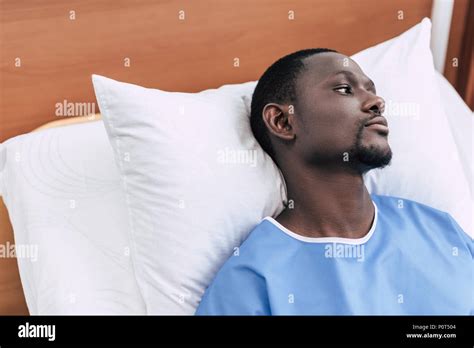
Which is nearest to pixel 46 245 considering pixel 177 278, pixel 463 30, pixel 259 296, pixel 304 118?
pixel 177 278

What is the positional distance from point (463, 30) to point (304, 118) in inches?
31.2

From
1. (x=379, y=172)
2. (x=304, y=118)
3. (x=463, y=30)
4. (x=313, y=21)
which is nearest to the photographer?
(x=304, y=118)

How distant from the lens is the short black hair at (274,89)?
4.00ft

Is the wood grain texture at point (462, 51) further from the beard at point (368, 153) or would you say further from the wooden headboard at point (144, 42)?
the beard at point (368, 153)

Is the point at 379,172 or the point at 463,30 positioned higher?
the point at 463,30

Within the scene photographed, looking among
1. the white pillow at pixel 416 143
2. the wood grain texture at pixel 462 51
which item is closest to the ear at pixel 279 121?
the white pillow at pixel 416 143

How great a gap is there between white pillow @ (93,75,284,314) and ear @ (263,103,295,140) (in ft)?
0.27

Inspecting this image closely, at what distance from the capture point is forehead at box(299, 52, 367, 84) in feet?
3.95

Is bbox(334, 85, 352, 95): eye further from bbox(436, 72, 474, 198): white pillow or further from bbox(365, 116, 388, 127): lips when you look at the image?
bbox(436, 72, 474, 198): white pillow

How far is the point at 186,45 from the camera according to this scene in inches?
57.8

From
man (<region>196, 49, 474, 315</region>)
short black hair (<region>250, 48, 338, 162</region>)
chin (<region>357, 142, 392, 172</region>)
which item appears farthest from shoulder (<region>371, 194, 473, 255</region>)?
short black hair (<region>250, 48, 338, 162</region>)

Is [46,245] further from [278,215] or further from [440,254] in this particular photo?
[440,254]

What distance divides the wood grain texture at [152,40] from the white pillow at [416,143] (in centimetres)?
20
